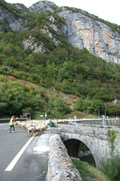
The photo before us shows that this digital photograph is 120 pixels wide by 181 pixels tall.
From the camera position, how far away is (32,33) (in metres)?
102

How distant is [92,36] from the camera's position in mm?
118938

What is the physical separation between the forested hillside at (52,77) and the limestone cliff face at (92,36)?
6.66 meters

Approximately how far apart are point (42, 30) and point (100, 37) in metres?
41.0

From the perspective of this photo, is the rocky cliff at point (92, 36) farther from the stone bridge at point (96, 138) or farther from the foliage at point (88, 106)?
the stone bridge at point (96, 138)

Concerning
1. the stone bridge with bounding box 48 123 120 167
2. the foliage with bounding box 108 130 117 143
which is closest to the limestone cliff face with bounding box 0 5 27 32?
the stone bridge with bounding box 48 123 120 167

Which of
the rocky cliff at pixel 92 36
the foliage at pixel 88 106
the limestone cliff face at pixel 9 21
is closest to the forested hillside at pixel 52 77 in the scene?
the foliage at pixel 88 106

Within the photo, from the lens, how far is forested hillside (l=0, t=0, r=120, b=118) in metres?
53.2

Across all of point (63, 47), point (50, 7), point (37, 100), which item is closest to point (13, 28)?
point (63, 47)

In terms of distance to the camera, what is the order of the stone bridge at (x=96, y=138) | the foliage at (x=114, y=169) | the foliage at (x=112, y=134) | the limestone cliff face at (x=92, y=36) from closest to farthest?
1. the foliage at (x=114, y=169)
2. the foliage at (x=112, y=134)
3. the stone bridge at (x=96, y=138)
4. the limestone cliff face at (x=92, y=36)

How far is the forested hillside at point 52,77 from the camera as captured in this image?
53.2m

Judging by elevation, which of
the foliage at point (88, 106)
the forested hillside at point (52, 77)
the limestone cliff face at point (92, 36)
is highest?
the limestone cliff face at point (92, 36)

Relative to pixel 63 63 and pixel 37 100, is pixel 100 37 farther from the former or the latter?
pixel 37 100

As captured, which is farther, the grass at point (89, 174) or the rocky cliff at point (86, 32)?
the rocky cliff at point (86, 32)

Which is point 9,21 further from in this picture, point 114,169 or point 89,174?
point 89,174
